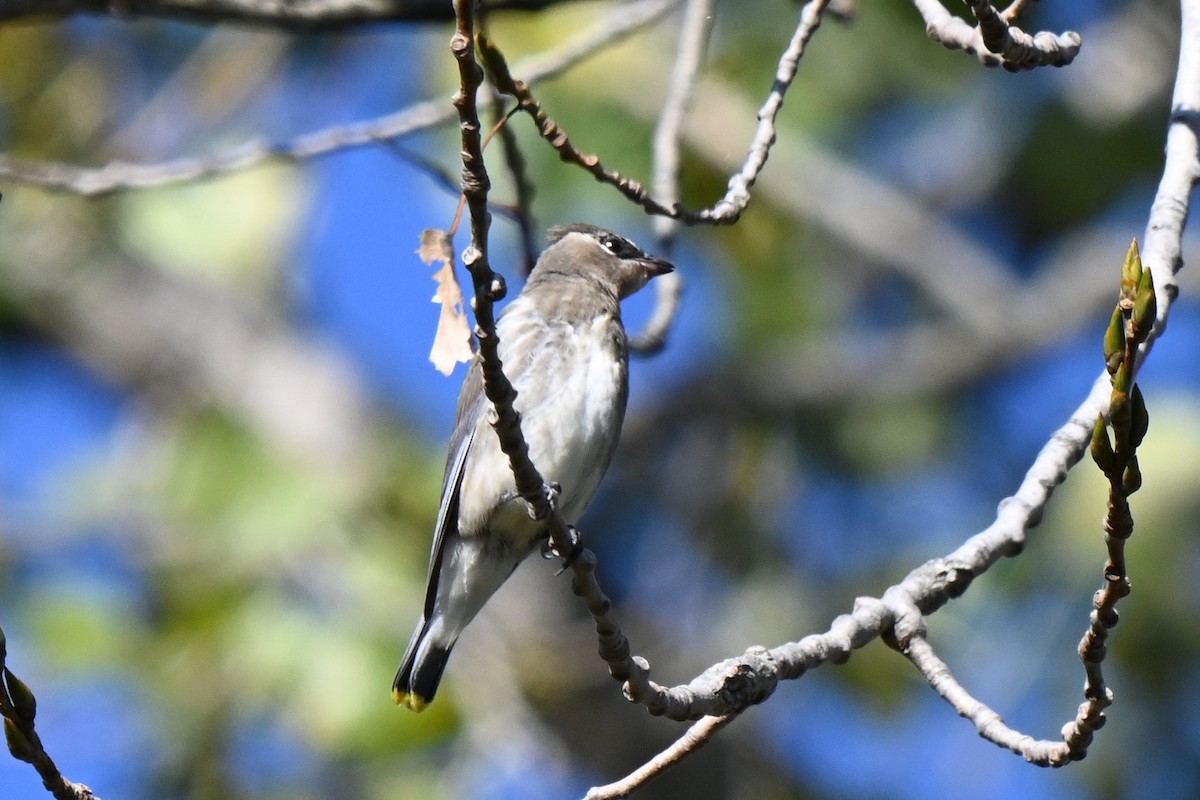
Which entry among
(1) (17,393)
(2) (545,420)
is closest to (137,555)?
(2) (545,420)

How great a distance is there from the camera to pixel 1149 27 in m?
9.87

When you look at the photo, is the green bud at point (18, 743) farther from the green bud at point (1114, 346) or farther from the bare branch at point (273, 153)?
the bare branch at point (273, 153)

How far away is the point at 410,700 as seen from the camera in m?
5.68

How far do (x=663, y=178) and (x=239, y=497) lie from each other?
9.04 ft

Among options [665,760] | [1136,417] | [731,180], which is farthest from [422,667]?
[1136,417]

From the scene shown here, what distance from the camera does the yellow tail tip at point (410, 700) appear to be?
568 cm

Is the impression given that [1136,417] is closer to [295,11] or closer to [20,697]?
[20,697]

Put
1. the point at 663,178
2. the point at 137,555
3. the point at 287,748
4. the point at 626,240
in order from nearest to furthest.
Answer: the point at 663,178 → the point at 626,240 → the point at 287,748 → the point at 137,555

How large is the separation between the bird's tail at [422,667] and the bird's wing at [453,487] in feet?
0.29

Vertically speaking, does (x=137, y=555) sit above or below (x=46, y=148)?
below

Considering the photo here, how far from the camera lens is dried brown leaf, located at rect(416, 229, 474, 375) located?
10.5ft

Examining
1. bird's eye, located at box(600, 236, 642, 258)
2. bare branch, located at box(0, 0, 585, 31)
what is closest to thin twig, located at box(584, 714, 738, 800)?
bare branch, located at box(0, 0, 585, 31)

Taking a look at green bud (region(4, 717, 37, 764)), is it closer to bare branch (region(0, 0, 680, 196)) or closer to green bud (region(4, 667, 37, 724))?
green bud (region(4, 667, 37, 724))

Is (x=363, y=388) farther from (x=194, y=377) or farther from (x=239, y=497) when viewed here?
(x=239, y=497)
